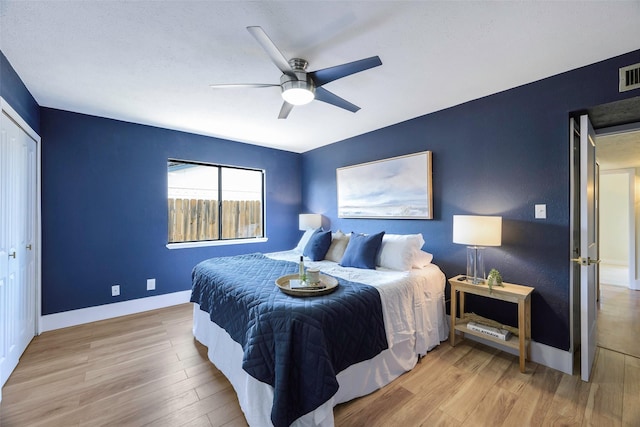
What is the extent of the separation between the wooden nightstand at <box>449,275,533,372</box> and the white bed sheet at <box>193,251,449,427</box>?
0.49 ft

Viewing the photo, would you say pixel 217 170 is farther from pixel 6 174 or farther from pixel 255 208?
pixel 6 174

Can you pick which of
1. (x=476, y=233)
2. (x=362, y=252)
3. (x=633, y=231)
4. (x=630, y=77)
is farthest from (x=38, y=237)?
(x=633, y=231)

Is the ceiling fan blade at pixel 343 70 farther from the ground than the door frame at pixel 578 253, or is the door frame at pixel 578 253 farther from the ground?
the ceiling fan blade at pixel 343 70

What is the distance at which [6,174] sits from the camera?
6.97ft

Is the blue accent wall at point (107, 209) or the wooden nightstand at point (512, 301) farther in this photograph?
the blue accent wall at point (107, 209)

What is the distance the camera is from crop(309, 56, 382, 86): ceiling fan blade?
1.63 meters

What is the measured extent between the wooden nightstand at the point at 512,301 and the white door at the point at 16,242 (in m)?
3.69

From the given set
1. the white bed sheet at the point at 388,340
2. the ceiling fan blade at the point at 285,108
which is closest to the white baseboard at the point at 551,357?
the white bed sheet at the point at 388,340

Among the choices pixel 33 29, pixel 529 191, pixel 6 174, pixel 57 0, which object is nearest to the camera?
pixel 57 0

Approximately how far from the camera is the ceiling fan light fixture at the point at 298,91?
1.88 meters

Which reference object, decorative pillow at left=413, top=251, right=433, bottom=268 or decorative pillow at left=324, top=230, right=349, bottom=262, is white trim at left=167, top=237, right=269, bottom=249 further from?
decorative pillow at left=413, top=251, right=433, bottom=268

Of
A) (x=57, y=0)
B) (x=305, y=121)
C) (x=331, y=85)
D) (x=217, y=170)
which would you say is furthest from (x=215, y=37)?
(x=217, y=170)

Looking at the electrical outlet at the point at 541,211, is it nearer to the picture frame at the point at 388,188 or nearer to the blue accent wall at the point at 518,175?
the blue accent wall at the point at 518,175

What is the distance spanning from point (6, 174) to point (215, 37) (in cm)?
202
